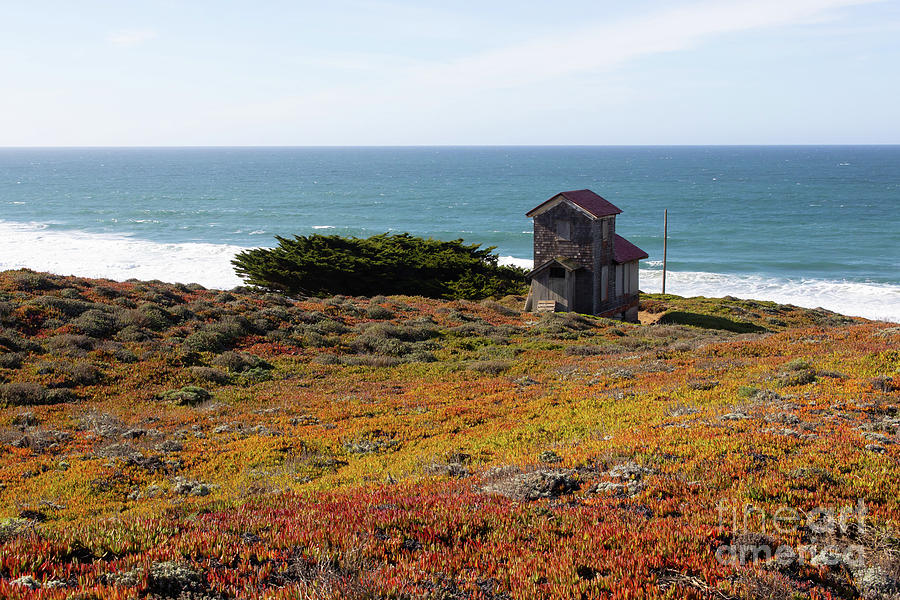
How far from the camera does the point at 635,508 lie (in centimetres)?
650

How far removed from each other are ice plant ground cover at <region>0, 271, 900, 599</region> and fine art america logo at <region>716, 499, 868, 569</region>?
0.08ft

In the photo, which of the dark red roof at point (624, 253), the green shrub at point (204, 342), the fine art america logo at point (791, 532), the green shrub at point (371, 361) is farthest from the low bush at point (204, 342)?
the dark red roof at point (624, 253)

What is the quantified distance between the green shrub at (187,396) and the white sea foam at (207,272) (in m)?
41.5

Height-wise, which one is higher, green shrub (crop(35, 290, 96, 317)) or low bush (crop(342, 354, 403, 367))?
green shrub (crop(35, 290, 96, 317))

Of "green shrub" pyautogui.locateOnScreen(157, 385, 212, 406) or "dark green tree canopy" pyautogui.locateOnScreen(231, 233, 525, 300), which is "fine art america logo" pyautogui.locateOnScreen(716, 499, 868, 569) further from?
"dark green tree canopy" pyautogui.locateOnScreen(231, 233, 525, 300)

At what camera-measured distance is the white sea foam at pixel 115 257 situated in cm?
5847

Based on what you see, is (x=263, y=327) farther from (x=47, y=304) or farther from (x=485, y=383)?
(x=485, y=383)

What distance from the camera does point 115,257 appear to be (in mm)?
65375

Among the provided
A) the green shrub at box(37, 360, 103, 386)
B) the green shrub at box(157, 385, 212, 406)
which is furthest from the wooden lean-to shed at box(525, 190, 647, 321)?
the green shrub at box(37, 360, 103, 386)

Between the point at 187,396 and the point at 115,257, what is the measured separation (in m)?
57.5

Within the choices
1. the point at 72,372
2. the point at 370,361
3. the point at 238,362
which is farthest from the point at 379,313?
the point at 72,372

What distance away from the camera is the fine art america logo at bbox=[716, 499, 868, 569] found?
521 cm

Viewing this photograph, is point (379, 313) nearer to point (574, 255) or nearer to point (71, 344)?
point (574, 255)

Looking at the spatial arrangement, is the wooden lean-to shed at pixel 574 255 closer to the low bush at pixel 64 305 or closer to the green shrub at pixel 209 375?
the green shrub at pixel 209 375
